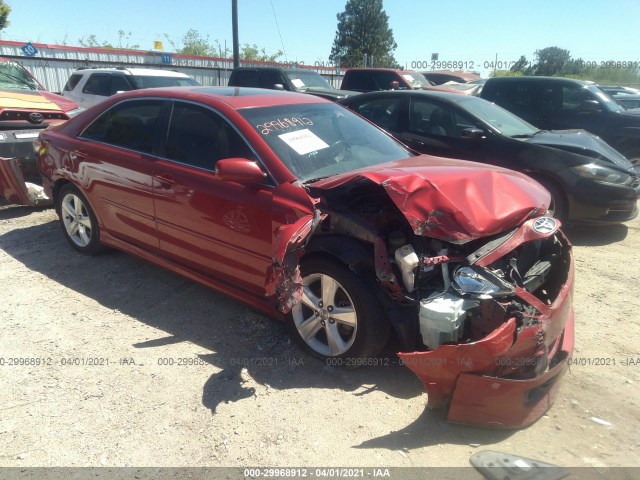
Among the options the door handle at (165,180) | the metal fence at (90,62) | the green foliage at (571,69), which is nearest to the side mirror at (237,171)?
the door handle at (165,180)

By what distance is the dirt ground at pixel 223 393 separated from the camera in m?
2.49

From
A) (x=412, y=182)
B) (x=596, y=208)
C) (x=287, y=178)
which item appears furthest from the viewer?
(x=596, y=208)

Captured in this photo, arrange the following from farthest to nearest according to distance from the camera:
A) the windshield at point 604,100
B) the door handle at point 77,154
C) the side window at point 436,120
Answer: the windshield at point 604,100
the side window at point 436,120
the door handle at point 77,154

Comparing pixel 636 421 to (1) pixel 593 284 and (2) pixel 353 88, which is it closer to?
(1) pixel 593 284

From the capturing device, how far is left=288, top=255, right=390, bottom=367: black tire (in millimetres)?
2902

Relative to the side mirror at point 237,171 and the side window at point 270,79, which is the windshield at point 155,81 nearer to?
the side window at point 270,79

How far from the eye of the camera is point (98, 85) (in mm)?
10484

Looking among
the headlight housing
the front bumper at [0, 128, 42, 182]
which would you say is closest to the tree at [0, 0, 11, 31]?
the front bumper at [0, 128, 42, 182]

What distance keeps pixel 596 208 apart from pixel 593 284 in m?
1.47

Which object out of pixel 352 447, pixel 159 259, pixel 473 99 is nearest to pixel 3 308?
pixel 159 259

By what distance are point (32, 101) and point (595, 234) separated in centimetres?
763

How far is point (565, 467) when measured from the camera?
233 centimetres

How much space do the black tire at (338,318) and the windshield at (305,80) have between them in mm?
9509

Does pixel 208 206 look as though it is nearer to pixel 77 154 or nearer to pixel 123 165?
pixel 123 165
